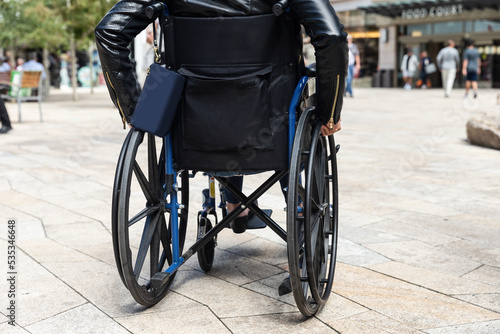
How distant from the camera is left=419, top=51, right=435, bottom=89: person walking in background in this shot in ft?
87.9

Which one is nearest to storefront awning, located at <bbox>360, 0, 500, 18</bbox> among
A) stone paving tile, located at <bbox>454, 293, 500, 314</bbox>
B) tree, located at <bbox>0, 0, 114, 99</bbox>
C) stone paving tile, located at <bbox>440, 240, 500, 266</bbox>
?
tree, located at <bbox>0, 0, 114, 99</bbox>

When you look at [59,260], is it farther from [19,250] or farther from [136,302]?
[136,302]

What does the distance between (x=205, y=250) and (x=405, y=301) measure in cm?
106

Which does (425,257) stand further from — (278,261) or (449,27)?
(449,27)

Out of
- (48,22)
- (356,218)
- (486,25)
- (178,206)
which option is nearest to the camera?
(178,206)

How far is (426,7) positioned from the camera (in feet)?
90.0

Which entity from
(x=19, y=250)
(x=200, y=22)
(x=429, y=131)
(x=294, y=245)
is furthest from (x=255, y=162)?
(x=429, y=131)

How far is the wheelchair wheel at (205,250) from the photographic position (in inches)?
132

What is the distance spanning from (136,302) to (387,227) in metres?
2.06

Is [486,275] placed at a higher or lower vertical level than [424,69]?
lower

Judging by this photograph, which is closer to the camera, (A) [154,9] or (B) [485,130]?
(A) [154,9]

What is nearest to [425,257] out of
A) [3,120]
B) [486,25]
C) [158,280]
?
[158,280]

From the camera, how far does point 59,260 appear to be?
3719mm

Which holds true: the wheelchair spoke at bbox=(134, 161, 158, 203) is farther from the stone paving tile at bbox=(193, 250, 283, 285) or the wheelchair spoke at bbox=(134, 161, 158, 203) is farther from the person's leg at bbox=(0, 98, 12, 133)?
the person's leg at bbox=(0, 98, 12, 133)
